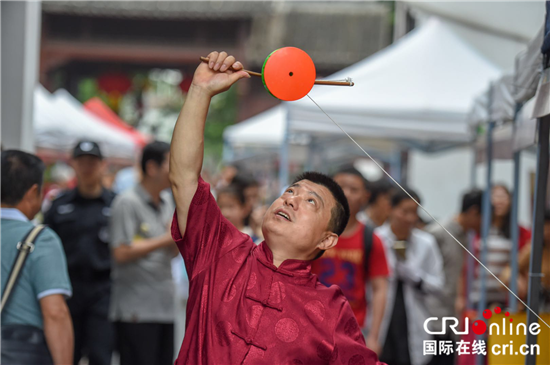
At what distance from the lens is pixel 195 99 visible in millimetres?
2262

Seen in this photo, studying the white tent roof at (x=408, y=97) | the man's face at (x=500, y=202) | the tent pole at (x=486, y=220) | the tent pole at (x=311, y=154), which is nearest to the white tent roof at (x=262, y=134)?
the tent pole at (x=311, y=154)

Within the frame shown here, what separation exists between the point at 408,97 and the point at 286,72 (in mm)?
3999

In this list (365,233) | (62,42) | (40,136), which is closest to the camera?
(365,233)

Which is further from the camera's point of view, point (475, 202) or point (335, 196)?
point (475, 202)

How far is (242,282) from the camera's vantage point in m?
2.30

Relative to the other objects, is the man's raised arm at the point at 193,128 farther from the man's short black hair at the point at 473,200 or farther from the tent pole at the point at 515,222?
the man's short black hair at the point at 473,200

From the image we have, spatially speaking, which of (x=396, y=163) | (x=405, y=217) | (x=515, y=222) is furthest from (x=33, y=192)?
(x=396, y=163)

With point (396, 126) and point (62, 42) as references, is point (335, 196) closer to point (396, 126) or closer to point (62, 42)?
point (396, 126)

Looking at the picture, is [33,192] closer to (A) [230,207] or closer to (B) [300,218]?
(B) [300,218]

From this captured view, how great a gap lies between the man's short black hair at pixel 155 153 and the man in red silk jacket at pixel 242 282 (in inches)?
89.1

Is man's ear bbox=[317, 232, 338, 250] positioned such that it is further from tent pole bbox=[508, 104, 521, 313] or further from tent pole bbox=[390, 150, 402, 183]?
tent pole bbox=[390, 150, 402, 183]

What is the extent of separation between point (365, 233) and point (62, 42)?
19262mm

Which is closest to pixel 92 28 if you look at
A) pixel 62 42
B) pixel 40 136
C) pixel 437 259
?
pixel 62 42

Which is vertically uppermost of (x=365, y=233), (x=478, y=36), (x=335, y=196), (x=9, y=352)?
(x=478, y=36)
